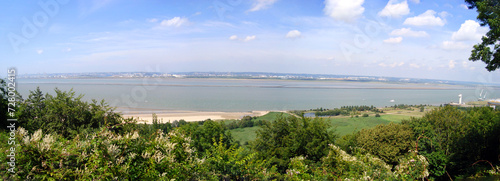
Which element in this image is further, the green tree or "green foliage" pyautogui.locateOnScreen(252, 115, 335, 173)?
the green tree

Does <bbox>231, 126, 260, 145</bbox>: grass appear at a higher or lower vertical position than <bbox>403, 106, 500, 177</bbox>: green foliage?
lower

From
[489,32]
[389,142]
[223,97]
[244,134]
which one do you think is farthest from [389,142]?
[223,97]

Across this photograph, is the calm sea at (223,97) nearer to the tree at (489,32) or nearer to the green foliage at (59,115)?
the green foliage at (59,115)

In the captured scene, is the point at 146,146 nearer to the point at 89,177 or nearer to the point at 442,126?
the point at 89,177

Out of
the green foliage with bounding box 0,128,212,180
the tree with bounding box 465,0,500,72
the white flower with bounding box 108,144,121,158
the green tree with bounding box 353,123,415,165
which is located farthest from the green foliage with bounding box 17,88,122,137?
the green tree with bounding box 353,123,415,165

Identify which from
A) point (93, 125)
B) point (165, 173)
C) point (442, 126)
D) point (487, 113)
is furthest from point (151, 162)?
point (487, 113)

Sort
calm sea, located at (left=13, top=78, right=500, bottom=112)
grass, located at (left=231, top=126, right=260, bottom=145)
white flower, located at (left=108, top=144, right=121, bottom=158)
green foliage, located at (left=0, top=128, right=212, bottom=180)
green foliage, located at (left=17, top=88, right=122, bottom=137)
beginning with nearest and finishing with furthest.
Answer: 1. green foliage, located at (left=0, top=128, right=212, bottom=180)
2. white flower, located at (left=108, top=144, right=121, bottom=158)
3. green foliage, located at (left=17, top=88, right=122, bottom=137)
4. grass, located at (left=231, top=126, right=260, bottom=145)
5. calm sea, located at (left=13, top=78, right=500, bottom=112)

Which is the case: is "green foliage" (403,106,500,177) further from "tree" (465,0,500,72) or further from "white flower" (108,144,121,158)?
"white flower" (108,144,121,158)
